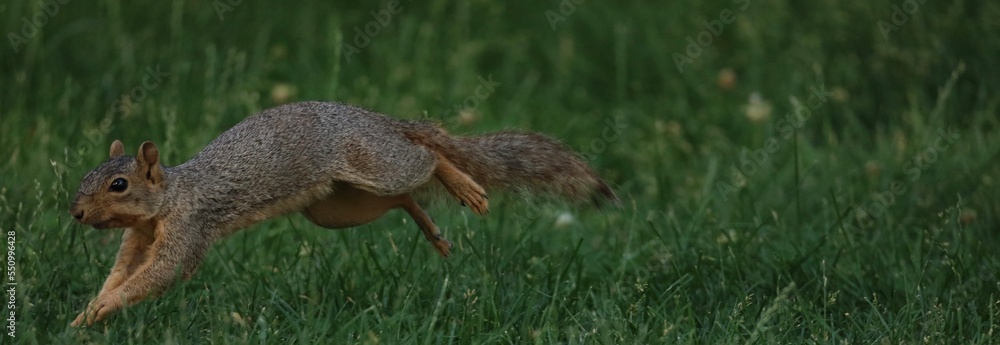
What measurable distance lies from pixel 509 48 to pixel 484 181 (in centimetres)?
350

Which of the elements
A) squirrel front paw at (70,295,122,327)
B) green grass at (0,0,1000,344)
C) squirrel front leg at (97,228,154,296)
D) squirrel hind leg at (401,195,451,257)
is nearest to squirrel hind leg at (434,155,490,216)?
squirrel hind leg at (401,195,451,257)

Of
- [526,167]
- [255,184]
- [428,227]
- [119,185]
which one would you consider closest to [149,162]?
[119,185]

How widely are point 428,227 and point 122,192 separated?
2.67 ft

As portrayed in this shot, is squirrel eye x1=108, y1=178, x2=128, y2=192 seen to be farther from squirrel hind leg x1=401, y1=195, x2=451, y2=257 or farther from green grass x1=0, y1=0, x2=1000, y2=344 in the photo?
squirrel hind leg x1=401, y1=195, x2=451, y2=257

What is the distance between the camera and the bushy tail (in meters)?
3.73

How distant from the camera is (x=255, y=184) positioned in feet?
11.3

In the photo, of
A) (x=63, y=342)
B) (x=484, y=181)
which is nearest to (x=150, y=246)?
(x=63, y=342)

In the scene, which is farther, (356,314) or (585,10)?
(585,10)

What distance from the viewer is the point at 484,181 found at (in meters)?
3.76

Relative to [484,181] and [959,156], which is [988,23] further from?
[484,181]

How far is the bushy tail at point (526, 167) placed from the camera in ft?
12.2

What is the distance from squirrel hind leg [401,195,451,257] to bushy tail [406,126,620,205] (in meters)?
0.16

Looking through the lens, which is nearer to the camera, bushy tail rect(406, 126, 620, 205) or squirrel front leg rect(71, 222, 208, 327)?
squirrel front leg rect(71, 222, 208, 327)

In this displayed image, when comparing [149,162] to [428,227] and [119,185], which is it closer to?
[119,185]
